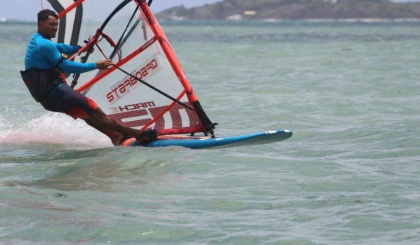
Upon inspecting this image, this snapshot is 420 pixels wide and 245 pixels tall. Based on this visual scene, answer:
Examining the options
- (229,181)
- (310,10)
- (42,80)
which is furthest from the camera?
(310,10)

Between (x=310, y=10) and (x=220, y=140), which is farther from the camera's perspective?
(x=310, y=10)

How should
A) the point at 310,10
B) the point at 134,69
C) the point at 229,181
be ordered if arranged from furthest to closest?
the point at 310,10
the point at 134,69
the point at 229,181

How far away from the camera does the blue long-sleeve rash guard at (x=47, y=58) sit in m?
7.79

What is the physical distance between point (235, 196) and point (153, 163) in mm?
1570

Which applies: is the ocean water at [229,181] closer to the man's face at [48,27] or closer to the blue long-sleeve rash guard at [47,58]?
the blue long-sleeve rash guard at [47,58]

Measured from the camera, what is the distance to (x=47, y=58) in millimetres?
7938

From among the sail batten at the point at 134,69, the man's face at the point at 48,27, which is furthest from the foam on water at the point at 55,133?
the man's face at the point at 48,27

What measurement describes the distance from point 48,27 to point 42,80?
51 cm

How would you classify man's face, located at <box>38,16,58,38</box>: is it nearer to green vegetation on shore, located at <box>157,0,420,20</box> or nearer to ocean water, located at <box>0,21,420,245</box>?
ocean water, located at <box>0,21,420,245</box>

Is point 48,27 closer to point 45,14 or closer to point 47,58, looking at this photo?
point 45,14

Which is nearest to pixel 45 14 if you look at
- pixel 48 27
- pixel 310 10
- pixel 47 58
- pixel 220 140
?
pixel 48 27

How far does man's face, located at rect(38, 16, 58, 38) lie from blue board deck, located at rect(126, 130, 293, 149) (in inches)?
60.3

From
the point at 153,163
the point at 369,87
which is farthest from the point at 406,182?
the point at 369,87

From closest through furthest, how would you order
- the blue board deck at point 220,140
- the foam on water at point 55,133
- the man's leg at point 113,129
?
the blue board deck at point 220,140, the man's leg at point 113,129, the foam on water at point 55,133
